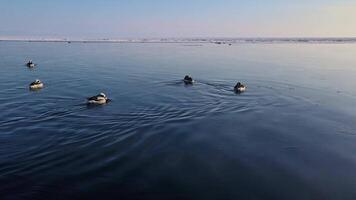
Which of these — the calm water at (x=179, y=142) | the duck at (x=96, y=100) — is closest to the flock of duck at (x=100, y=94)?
the duck at (x=96, y=100)

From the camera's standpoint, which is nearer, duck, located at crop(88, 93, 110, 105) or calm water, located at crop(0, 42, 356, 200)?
calm water, located at crop(0, 42, 356, 200)

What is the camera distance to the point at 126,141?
60.2 ft

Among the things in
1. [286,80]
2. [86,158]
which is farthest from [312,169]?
[286,80]

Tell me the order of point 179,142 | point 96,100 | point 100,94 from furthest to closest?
point 100,94, point 96,100, point 179,142

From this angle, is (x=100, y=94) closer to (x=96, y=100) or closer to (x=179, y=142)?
(x=96, y=100)

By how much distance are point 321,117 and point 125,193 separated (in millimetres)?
15060

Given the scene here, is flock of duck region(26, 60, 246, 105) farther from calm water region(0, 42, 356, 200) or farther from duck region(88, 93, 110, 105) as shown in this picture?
calm water region(0, 42, 356, 200)

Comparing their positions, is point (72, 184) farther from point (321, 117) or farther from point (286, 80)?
point (286, 80)

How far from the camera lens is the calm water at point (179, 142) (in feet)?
44.9

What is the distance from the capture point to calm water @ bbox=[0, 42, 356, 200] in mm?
13688

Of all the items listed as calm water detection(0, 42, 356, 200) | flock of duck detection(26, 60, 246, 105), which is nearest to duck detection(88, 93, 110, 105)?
flock of duck detection(26, 60, 246, 105)

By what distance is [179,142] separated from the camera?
61.4ft

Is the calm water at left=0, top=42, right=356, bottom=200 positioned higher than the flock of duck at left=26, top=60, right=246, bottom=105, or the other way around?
the flock of duck at left=26, top=60, right=246, bottom=105

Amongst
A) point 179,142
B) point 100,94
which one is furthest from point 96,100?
point 179,142
